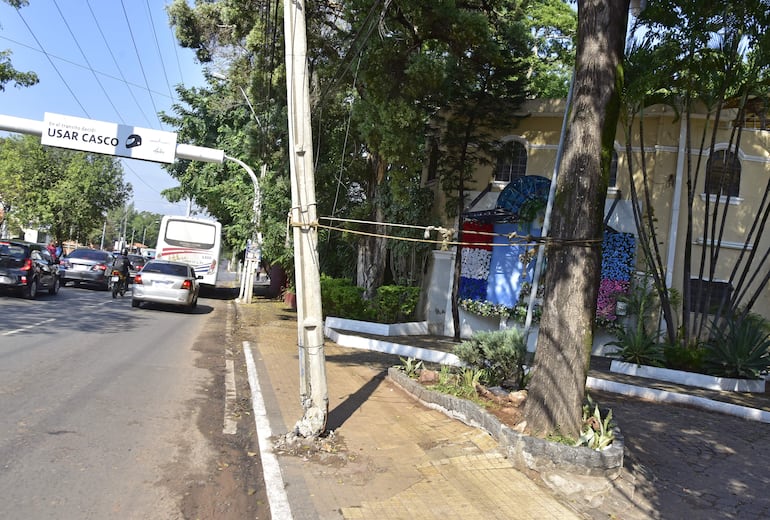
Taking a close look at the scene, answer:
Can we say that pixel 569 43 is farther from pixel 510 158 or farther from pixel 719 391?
pixel 719 391

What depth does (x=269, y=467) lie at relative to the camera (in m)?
5.38

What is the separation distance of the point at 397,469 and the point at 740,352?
8694 mm

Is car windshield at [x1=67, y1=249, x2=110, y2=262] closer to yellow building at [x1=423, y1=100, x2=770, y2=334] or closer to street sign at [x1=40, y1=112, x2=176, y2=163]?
street sign at [x1=40, y1=112, x2=176, y2=163]

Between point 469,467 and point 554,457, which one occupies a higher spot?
point 554,457

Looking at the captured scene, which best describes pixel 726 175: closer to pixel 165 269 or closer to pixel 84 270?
pixel 165 269

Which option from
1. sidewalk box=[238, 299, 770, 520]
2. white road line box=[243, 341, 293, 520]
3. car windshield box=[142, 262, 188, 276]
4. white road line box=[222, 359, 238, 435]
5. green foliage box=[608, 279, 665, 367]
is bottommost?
white road line box=[222, 359, 238, 435]

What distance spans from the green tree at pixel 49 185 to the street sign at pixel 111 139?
2908 cm

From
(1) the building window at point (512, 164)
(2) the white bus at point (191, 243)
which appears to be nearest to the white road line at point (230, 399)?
(1) the building window at point (512, 164)

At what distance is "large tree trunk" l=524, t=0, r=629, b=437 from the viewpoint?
5859 mm

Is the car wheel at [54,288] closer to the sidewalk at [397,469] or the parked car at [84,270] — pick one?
the parked car at [84,270]

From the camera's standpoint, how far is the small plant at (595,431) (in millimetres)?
5531

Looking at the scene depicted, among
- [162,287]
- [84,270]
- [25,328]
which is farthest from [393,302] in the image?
[84,270]

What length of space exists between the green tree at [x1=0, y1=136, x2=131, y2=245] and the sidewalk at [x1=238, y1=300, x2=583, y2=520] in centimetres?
4179

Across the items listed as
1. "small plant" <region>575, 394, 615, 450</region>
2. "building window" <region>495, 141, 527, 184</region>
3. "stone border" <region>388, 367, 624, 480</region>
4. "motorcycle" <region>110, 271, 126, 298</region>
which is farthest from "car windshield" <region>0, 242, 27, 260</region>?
"small plant" <region>575, 394, 615, 450</region>
